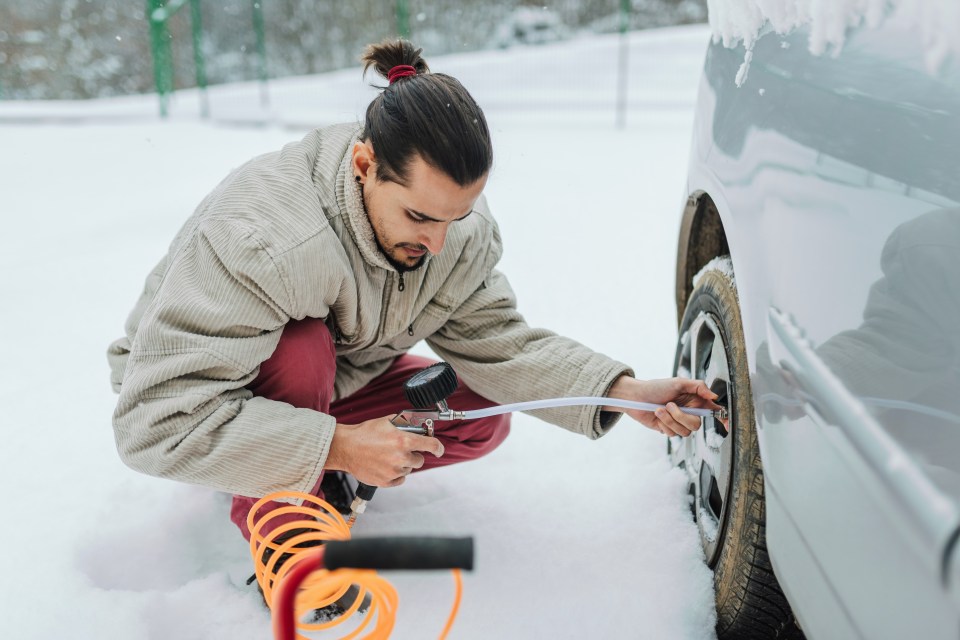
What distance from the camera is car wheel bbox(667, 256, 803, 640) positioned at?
1242 mm

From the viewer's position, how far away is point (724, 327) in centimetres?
140

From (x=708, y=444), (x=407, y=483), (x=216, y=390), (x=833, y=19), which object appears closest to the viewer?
(x=833, y=19)

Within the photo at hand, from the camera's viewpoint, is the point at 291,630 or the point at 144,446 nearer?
the point at 291,630

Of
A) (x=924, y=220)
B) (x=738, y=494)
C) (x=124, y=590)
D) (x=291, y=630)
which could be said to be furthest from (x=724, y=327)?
(x=124, y=590)

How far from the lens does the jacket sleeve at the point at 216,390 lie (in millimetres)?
1293

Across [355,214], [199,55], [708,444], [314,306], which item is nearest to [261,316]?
[314,306]

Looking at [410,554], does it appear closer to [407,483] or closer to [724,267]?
[724,267]

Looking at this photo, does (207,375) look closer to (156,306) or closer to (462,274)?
(156,306)

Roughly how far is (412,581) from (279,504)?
0.31 metres

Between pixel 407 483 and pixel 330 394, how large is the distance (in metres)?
0.48

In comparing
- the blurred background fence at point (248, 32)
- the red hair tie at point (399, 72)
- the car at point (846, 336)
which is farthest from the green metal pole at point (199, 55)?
the car at point (846, 336)

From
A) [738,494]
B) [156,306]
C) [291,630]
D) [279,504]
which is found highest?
[156,306]

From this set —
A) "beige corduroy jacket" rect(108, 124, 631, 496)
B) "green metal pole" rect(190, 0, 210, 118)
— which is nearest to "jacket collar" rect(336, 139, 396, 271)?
"beige corduroy jacket" rect(108, 124, 631, 496)

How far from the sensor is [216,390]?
1.31 m
